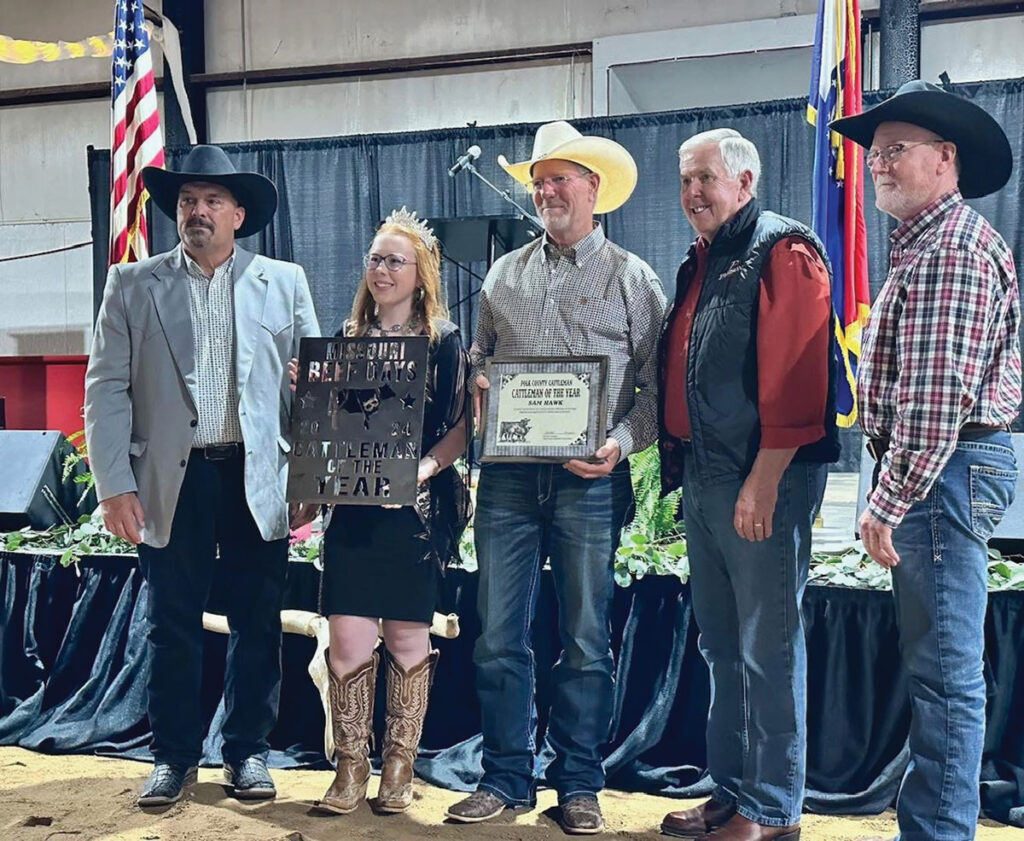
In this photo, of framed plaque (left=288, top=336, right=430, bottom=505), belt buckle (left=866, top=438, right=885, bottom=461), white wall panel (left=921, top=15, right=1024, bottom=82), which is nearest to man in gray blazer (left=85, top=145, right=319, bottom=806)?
framed plaque (left=288, top=336, right=430, bottom=505)

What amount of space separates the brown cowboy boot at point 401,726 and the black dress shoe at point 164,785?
1.76 feet

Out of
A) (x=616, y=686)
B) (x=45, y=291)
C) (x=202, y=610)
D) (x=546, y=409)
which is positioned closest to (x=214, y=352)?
(x=202, y=610)

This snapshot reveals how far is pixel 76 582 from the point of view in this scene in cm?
352

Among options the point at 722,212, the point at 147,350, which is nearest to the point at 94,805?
the point at 147,350

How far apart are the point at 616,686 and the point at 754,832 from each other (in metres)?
Answer: 0.75

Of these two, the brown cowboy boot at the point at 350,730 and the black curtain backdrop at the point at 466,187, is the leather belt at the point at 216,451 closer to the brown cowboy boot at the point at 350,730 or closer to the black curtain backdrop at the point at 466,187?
the brown cowboy boot at the point at 350,730

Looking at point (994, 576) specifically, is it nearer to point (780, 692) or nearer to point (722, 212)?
point (780, 692)

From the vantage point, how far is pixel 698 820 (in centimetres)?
263

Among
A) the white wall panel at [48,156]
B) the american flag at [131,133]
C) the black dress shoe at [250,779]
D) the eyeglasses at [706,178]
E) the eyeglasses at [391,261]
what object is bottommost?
the black dress shoe at [250,779]

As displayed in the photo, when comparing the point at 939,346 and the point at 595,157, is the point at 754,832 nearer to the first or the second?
the point at 939,346

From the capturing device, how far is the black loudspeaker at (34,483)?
12.7 ft

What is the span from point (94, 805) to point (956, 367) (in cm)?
236

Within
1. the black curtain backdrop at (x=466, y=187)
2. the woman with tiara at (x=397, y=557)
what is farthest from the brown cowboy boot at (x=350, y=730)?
the black curtain backdrop at (x=466, y=187)

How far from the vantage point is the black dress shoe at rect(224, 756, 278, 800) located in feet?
9.43
